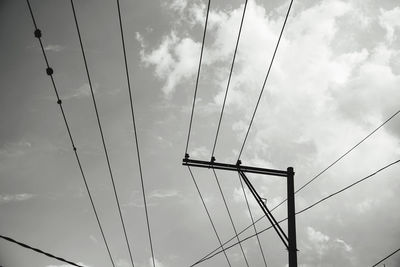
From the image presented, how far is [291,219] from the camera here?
9094 mm

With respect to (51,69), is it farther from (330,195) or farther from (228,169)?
(330,195)

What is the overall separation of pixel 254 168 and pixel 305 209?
7.77ft

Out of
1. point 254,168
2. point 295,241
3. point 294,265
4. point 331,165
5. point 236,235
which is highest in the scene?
point 331,165

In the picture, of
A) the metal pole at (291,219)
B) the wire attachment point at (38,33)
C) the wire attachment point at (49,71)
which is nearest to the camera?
the wire attachment point at (38,33)

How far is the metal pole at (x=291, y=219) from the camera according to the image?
8.62 meters

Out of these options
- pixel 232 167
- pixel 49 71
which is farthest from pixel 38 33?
pixel 232 167

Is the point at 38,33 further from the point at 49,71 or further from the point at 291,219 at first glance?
the point at 291,219

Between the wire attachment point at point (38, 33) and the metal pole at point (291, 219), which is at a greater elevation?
the wire attachment point at point (38, 33)

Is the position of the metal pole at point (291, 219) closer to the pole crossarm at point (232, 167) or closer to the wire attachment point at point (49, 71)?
the pole crossarm at point (232, 167)

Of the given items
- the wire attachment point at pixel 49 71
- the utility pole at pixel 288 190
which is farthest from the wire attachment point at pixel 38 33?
the utility pole at pixel 288 190

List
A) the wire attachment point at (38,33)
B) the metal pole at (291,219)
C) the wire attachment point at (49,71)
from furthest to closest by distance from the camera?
1. the metal pole at (291,219)
2. the wire attachment point at (49,71)
3. the wire attachment point at (38,33)

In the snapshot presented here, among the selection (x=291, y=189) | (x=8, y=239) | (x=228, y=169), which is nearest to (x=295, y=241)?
(x=291, y=189)

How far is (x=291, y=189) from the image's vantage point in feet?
31.6

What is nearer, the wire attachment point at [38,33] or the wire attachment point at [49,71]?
the wire attachment point at [38,33]
